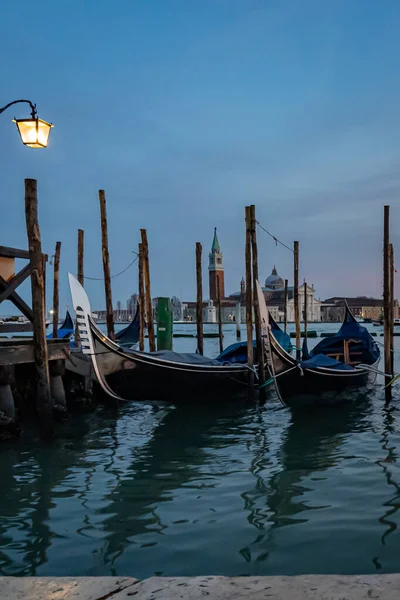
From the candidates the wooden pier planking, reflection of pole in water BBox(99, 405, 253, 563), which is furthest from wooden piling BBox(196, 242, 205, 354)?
the wooden pier planking

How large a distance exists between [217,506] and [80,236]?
9648 millimetres

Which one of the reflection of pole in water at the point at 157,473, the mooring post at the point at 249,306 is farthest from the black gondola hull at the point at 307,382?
the reflection of pole in water at the point at 157,473

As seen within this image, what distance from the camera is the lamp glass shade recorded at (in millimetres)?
5316

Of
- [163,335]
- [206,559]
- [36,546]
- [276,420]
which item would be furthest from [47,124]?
[163,335]

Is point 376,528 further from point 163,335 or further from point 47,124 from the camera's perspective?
point 163,335

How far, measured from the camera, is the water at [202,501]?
324cm

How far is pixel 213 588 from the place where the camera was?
204cm

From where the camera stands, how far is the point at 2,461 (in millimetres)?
5742

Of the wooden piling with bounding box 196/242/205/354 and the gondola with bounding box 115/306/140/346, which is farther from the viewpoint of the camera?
the gondola with bounding box 115/306/140/346

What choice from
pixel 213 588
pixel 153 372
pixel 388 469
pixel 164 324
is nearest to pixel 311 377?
pixel 153 372

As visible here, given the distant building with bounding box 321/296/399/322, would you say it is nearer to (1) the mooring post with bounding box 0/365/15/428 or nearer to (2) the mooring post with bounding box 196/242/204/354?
(2) the mooring post with bounding box 196/242/204/354

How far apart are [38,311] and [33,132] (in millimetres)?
1988

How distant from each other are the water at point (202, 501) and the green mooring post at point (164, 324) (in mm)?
6123

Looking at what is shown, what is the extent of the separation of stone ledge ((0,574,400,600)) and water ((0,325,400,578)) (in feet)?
3.24
